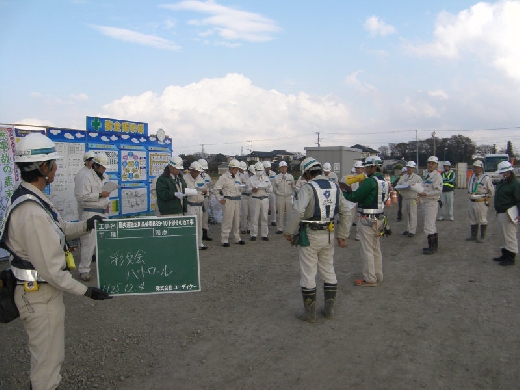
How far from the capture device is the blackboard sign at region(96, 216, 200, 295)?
4004 millimetres

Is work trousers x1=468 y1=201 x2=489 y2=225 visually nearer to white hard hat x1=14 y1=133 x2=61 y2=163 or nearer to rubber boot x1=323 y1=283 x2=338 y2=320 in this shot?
rubber boot x1=323 y1=283 x2=338 y2=320

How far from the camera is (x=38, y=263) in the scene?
2.93 meters

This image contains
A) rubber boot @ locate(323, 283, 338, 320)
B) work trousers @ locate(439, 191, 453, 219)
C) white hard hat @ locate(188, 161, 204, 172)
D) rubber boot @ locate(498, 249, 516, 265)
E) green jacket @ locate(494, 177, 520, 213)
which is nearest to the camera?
rubber boot @ locate(323, 283, 338, 320)

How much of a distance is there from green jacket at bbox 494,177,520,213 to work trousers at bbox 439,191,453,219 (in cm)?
702

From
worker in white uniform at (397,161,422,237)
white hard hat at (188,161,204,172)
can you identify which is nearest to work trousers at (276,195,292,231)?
white hard hat at (188,161,204,172)

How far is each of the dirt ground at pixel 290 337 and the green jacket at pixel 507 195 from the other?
1.43 metres

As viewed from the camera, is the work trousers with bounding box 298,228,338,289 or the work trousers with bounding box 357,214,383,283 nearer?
the work trousers with bounding box 298,228,338,289

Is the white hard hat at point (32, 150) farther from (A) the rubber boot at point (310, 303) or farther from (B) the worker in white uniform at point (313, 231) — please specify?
(A) the rubber boot at point (310, 303)

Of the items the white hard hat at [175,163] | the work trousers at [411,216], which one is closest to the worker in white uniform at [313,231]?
the white hard hat at [175,163]

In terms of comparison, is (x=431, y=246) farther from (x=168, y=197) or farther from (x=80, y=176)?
(x=80, y=176)

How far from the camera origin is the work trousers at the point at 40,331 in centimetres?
305

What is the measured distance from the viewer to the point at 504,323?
217 inches

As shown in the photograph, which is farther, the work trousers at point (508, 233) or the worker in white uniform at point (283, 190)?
the worker in white uniform at point (283, 190)

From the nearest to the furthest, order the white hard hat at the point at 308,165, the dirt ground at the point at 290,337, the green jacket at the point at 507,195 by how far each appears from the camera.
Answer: the dirt ground at the point at 290,337, the white hard hat at the point at 308,165, the green jacket at the point at 507,195
